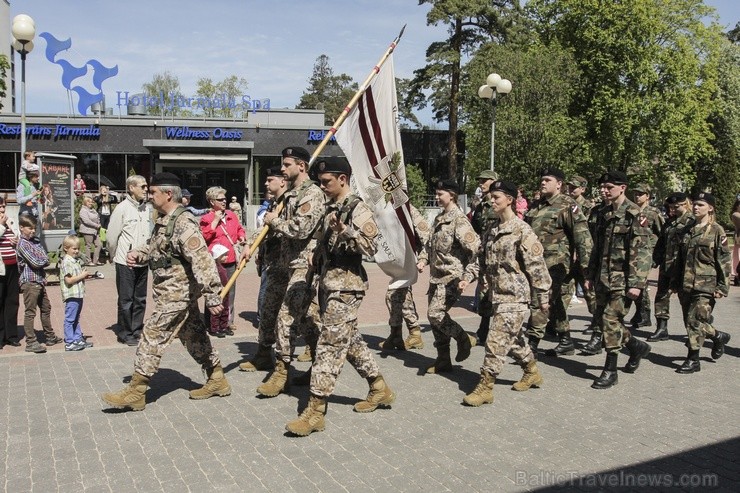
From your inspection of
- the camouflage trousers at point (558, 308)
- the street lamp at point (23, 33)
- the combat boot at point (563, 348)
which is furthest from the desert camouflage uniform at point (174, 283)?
the street lamp at point (23, 33)

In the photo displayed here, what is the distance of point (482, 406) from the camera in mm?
6168

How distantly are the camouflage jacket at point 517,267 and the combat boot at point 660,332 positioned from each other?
3521 mm

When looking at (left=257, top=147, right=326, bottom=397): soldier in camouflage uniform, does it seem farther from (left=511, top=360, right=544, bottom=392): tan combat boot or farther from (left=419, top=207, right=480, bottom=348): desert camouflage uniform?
(left=511, top=360, right=544, bottom=392): tan combat boot

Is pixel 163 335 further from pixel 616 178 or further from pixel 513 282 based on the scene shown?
pixel 616 178

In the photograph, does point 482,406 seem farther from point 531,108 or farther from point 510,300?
point 531,108

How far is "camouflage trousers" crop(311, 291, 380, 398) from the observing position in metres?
5.45

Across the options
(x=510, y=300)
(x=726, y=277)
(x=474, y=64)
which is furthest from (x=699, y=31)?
(x=510, y=300)

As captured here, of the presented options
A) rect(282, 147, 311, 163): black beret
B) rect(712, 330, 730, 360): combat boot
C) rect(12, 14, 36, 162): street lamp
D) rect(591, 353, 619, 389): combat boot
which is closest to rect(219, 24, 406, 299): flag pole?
rect(282, 147, 311, 163): black beret

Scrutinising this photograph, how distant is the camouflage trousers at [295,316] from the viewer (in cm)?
640

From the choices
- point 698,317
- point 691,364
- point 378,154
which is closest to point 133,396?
point 378,154

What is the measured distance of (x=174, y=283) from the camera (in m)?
5.98

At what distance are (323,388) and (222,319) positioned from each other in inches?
166

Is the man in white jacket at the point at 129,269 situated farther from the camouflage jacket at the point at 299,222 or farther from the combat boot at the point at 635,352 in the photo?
the combat boot at the point at 635,352

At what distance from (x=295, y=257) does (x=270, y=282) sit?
21.3 inches
